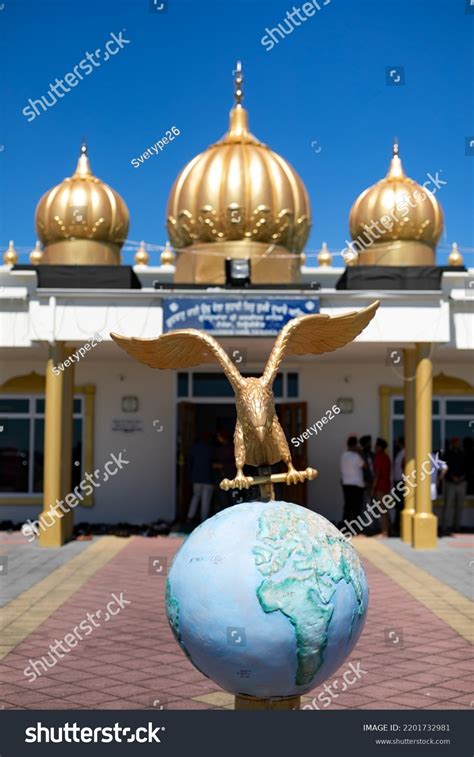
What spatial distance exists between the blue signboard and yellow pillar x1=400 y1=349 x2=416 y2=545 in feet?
7.68

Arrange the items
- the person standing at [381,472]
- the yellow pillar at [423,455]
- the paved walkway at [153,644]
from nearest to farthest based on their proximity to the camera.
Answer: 1. the paved walkway at [153,644]
2. the yellow pillar at [423,455]
3. the person standing at [381,472]

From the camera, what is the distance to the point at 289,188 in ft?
53.8

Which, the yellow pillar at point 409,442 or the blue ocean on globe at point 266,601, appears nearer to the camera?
the blue ocean on globe at point 266,601

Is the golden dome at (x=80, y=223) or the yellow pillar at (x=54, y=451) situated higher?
the golden dome at (x=80, y=223)

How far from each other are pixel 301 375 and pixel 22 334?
5970 millimetres

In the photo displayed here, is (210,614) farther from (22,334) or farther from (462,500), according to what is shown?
(462,500)

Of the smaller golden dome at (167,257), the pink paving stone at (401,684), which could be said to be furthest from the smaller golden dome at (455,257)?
the pink paving stone at (401,684)

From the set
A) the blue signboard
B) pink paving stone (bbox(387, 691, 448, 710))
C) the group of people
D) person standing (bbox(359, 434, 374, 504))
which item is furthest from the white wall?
pink paving stone (bbox(387, 691, 448, 710))

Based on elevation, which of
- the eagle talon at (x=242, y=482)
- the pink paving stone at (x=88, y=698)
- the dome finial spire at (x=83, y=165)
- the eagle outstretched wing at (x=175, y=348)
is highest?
the dome finial spire at (x=83, y=165)

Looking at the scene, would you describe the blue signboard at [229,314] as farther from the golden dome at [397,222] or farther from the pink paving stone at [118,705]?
the pink paving stone at [118,705]

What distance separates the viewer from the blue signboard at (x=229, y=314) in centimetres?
1373

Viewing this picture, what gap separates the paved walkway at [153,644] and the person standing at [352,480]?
2642mm

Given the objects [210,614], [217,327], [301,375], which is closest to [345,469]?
[301,375]

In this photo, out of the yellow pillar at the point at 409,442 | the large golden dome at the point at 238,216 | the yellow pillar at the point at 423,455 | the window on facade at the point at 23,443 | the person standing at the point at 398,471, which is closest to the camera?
the yellow pillar at the point at 423,455
